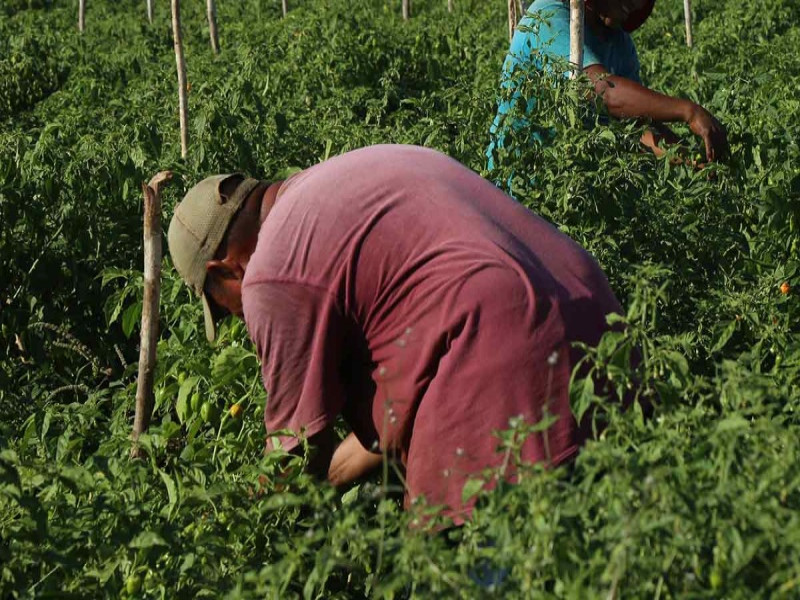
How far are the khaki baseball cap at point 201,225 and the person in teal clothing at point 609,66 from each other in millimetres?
1565

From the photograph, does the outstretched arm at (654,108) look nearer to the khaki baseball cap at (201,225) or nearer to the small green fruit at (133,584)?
the khaki baseball cap at (201,225)

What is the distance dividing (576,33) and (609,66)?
0.32m

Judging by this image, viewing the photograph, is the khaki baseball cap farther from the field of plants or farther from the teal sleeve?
the teal sleeve

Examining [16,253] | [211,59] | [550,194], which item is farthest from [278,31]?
[550,194]

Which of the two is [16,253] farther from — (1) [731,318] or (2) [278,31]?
(2) [278,31]

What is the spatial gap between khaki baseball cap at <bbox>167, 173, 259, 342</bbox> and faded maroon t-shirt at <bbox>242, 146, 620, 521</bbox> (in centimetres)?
12

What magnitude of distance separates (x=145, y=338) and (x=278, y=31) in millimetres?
7729

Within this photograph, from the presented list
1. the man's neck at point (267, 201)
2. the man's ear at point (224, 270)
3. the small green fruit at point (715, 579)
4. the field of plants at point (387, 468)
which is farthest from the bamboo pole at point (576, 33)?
the small green fruit at point (715, 579)

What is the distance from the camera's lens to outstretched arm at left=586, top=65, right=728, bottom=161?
170 inches

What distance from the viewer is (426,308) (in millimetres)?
2570

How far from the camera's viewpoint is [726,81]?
5.81 meters

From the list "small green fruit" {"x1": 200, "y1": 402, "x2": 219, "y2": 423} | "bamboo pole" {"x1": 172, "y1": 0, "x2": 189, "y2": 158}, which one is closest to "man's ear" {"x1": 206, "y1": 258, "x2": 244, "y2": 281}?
"small green fruit" {"x1": 200, "y1": 402, "x2": 219, "y2": 423}

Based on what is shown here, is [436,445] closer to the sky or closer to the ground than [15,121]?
closer to the sky

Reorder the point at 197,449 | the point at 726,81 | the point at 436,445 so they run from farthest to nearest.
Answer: the point at 726,81, the point at 197,449, the point at 436,445
